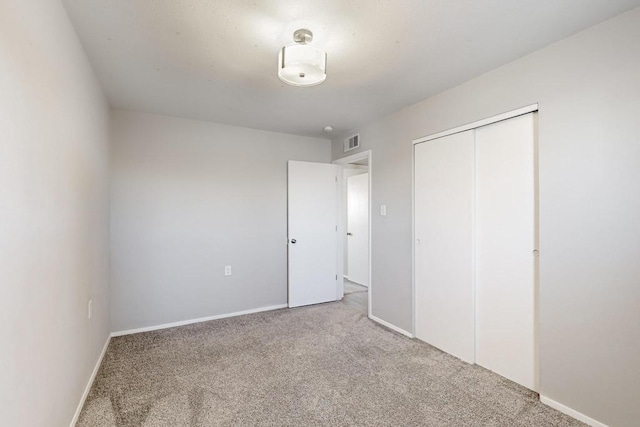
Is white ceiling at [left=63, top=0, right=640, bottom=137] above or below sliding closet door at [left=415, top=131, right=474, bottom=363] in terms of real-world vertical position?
above

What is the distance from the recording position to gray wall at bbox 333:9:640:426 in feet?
5.68

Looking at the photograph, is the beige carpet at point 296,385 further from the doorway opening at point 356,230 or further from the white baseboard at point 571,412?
the doorway opening at point 356,230

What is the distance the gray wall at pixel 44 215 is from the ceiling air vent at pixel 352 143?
283cm

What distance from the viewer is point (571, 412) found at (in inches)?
76.9

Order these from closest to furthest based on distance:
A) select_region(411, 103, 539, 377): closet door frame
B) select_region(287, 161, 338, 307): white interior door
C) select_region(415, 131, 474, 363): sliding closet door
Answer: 1. select_region(411, 103, 539, 377): closet door frame
2. select_region(415, 131, 474, 363): sliding closet door
3. select_region(287, 161, 338, 307): white interior door

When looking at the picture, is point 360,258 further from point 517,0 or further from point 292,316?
point 517,0

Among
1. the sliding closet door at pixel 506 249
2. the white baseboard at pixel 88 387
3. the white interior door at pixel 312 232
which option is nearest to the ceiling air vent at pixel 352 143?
the white interior door at pixel 312 232

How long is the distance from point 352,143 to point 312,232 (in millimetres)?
1370

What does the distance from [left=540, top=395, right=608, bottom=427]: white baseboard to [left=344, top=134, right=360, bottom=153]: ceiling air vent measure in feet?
10.2

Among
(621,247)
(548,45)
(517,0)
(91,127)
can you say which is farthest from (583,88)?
(91,127)

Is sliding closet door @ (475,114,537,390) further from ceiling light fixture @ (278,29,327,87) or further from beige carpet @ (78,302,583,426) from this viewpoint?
ceiling light fixture @ (278,29,327,87)

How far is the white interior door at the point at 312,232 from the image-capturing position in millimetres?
4281

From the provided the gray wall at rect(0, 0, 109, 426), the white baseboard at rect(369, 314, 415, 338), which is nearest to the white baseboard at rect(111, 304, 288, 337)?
the gray wall at rect(0, 0, 109, 426)

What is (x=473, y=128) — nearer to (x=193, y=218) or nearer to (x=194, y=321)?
(x=193, y=218)
